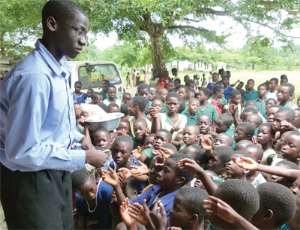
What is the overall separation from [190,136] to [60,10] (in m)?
2.45

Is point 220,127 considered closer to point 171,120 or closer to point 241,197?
point 171,120

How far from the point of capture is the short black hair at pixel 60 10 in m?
1.94

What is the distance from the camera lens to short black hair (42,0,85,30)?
194cm

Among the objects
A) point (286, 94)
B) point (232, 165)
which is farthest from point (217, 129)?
point (232, 165)

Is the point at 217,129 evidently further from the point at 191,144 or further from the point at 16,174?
the point at 16,174

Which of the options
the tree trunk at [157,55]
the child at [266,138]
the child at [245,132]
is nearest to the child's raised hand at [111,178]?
the child at [266,138]

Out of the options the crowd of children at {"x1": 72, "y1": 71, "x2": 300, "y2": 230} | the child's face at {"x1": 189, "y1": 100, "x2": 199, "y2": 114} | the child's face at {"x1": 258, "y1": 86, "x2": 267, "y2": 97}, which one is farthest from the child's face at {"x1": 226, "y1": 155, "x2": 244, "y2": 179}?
the child's face at {"x1": 258, "y1": 86, "x2": 267, "y2": 97}

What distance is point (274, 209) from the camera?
87.1 inches

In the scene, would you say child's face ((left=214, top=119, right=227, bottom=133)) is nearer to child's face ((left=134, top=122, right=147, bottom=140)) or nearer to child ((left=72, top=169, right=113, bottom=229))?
child's face ((left=134, top=122, right=147, bottom=140))

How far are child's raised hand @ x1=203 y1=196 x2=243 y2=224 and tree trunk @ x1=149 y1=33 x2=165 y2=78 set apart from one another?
27.8ft

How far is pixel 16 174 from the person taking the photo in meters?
1.85

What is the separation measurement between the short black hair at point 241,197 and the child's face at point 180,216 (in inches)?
11.2

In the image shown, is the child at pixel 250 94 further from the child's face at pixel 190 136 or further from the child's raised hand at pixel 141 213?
the child's raised hand at pixel 141 213

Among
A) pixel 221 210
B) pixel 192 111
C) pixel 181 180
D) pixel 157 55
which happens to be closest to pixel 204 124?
pixel 192 111
